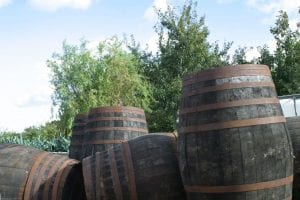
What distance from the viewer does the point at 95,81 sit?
2966 cm

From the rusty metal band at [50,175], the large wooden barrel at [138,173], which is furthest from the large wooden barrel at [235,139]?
the rusty metal band at [50,175]

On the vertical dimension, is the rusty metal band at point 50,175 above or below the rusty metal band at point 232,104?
below

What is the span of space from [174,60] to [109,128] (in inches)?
662

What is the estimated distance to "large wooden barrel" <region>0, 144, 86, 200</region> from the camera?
5336mm

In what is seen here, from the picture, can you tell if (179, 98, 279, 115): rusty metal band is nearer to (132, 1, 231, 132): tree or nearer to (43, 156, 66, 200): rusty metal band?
(43, 156, 66, 200): rusty metal band

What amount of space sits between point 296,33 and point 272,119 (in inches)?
1017

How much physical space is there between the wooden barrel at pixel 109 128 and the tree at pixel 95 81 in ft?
63.9

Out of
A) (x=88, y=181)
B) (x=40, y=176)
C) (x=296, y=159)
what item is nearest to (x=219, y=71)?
(x=296, y=159)

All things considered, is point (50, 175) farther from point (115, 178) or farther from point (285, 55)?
point (285, 55)

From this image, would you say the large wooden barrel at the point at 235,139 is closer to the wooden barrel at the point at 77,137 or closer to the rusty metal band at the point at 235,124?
the rusty metal band at the point at 235,124

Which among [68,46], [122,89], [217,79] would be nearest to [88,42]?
[68,46]

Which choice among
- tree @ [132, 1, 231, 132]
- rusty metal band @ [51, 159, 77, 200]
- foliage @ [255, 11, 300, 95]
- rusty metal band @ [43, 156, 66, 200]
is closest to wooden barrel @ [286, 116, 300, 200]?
rusty metal band @ [51, 159, 77, 200]

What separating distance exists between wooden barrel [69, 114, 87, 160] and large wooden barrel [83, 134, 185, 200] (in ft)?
8.85

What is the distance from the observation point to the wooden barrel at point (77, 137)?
800 centimetres
